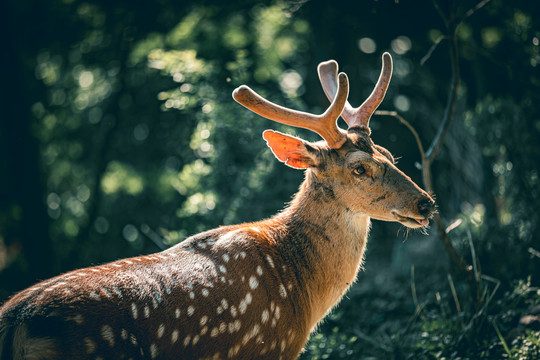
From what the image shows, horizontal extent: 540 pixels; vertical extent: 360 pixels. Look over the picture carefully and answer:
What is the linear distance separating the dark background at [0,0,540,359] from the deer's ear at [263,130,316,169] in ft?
6.18

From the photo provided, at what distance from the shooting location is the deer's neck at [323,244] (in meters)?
3.92

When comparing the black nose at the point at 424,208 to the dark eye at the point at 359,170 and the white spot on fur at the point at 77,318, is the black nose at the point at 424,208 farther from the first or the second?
the white spot on fur at the point at 77,318

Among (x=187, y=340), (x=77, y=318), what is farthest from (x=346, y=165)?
(x=77, y=318)

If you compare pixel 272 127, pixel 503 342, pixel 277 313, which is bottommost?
pixel 503 342

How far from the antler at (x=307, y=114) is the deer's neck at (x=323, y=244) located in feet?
1.28

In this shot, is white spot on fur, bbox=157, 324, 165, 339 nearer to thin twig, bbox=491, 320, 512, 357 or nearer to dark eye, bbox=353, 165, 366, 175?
dark eye, bbox=353, 165, 366, 175

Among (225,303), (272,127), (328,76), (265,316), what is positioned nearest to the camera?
(225,303)

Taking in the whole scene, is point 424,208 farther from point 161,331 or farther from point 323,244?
point 161,331

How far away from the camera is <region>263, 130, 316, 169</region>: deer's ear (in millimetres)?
3814

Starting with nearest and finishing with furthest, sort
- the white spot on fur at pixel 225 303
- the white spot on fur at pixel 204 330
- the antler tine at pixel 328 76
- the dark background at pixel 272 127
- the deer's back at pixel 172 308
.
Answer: the deer's back at pixel 172 308 < the white spot on fur at pixel 204 330 < the white spot on fur at pixel 225 303 < the antler tine at pixel 328 76 < the dark background at pixel 272 127

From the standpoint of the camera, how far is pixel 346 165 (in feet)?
12.9

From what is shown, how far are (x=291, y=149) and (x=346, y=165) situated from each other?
17.5 inches

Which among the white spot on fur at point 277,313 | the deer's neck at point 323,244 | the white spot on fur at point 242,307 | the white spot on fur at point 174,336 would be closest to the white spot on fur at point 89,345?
the white spot on fur at point 174,336

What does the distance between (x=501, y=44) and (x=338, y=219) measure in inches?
186
